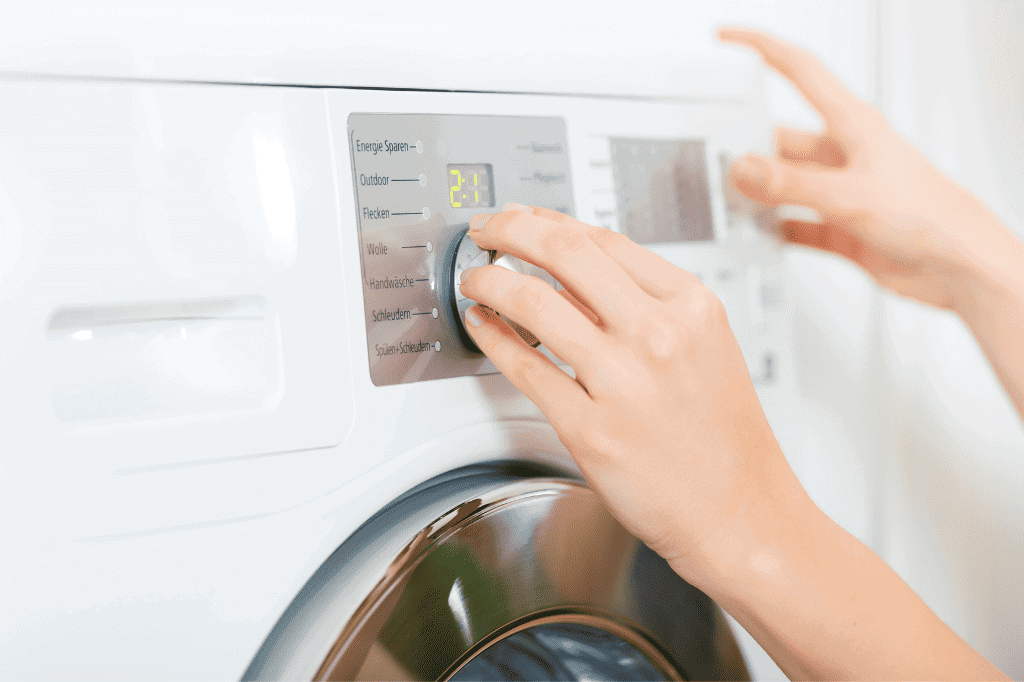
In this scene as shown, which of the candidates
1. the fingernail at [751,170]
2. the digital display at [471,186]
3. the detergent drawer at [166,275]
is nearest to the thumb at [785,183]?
Answer: the fingernail at [751,170]

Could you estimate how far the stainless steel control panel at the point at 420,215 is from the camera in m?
0.41

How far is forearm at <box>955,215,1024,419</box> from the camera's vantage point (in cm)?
55

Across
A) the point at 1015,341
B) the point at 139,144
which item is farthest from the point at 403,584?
the point at 1015,341

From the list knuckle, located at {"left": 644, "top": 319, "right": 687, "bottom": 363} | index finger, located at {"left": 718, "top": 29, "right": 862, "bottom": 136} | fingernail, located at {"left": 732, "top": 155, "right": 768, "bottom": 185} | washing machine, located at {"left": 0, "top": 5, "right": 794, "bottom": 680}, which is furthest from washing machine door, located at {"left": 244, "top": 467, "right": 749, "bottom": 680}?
index finger, located at {"left": 718, "top": 29, "right": 862, "bottom": 136}

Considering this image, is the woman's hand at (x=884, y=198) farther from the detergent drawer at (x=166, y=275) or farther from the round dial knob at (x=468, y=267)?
the detergent drawer at (x=166, y=275)

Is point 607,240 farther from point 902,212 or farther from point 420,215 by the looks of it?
point 902,212

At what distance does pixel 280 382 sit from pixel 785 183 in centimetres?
41

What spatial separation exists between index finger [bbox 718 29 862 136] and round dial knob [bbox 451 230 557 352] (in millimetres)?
341

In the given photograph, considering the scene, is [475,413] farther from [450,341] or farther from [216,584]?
[216,584]

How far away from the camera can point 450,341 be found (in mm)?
430

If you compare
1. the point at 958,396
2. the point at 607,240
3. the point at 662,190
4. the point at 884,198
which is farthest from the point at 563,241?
the point at 958,396

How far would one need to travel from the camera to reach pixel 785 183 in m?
0.56

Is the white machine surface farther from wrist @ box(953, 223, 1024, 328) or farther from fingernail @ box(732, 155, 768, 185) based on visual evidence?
wrist @ box(953, 223, 1024, 328)

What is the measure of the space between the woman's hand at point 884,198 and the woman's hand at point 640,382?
0.22m
